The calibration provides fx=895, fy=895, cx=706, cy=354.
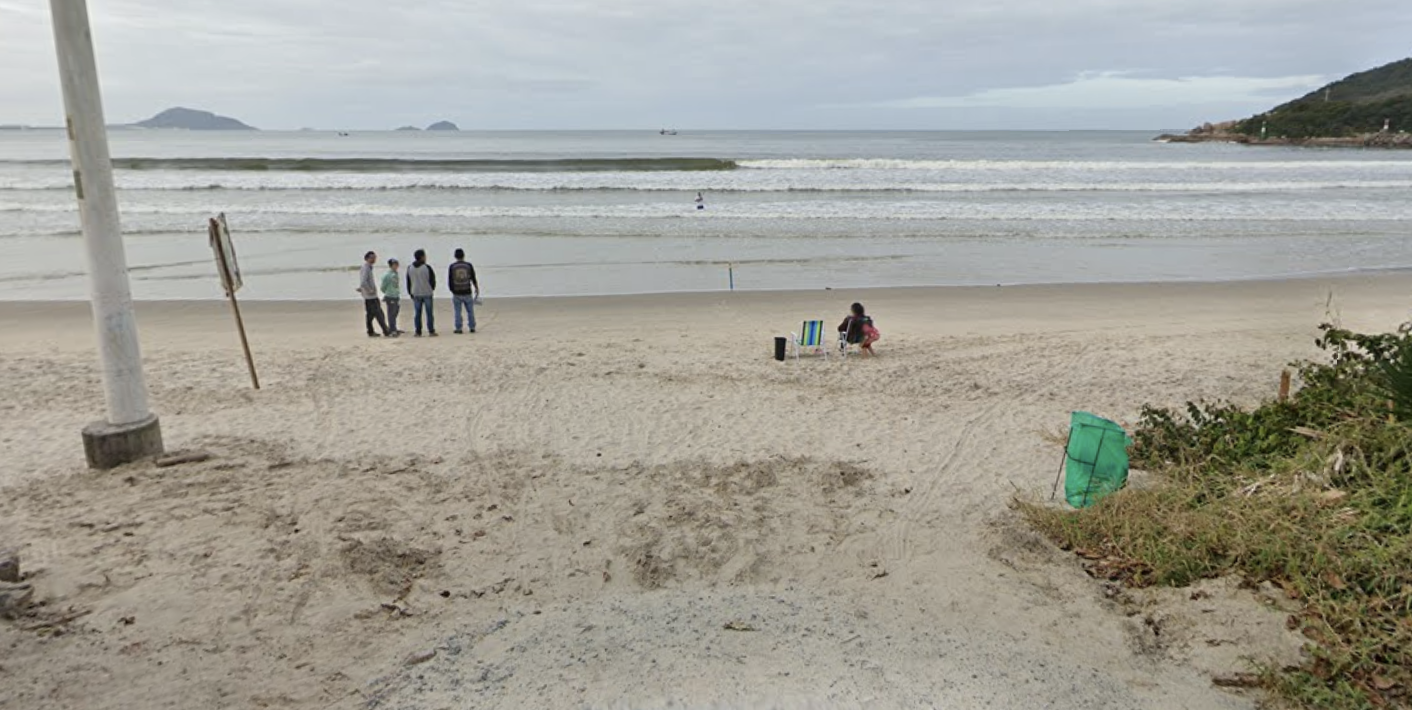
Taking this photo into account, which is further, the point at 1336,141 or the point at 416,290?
the point at 1336,141

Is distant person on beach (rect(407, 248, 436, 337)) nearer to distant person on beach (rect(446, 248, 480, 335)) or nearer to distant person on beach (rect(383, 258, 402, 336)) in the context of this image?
distant person on beach (rect(383, 258, 402, 336))

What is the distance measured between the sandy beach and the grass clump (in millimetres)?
240

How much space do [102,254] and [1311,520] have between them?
7.81 m

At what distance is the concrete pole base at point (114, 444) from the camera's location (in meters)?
6.79

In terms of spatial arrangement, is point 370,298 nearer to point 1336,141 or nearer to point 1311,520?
point 1311,520

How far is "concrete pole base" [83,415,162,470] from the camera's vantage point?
6.79 m

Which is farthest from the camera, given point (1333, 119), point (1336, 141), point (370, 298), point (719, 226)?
point (1333, 119)

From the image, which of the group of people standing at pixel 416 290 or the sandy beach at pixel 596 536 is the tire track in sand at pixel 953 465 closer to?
the sandy beach at pixel 596 536

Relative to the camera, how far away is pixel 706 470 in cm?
725

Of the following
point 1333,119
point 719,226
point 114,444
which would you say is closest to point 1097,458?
point 114,444

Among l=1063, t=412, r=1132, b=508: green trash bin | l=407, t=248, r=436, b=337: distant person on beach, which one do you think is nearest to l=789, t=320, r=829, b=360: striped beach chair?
l=407, t=248, r=436, b=337: distant person on beach

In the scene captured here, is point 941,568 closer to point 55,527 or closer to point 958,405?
point 958,405

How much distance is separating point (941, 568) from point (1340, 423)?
2.53 metres

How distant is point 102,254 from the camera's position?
6.36 m
